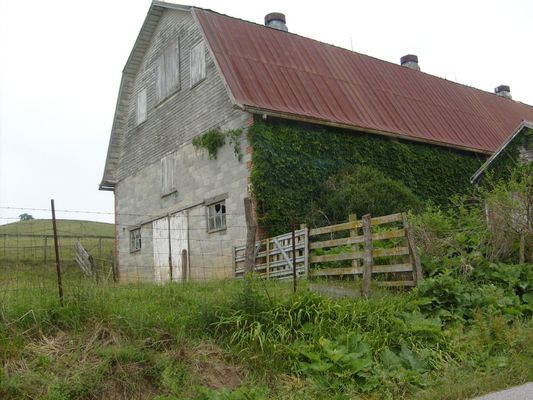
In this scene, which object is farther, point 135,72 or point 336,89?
point 135,72

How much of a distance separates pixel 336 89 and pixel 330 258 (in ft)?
29.7

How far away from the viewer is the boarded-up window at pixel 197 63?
18719 mm

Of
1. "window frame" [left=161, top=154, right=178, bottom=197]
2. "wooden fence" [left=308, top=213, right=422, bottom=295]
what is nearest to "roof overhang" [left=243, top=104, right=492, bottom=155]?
"window frame" [left=161, top=154, right=178, bottom=197]

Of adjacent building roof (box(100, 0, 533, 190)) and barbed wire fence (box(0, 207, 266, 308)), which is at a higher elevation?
adjacent building roof (box(100, 0, 533, 190))

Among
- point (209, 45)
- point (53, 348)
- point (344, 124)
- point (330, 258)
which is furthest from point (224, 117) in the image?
point (53, 348)

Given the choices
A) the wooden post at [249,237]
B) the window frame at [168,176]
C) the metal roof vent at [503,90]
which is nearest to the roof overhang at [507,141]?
the window frame at [168,176]

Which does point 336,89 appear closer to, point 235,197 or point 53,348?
point 235,197

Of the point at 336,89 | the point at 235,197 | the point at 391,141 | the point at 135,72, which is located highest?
the point at 135,72

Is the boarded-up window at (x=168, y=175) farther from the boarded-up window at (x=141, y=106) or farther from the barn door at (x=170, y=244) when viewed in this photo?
the boarded-up window at (x=141, y=106)

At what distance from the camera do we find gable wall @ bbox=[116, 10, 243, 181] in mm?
18234

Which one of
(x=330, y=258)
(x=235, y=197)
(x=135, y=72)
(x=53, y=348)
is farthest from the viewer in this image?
(x=135, y=72)

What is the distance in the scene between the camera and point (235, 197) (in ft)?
55.4

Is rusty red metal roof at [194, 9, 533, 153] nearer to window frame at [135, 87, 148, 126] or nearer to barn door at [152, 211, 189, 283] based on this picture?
window frame at [135, 87, 148, 126]

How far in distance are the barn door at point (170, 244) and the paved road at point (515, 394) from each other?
1248cm
